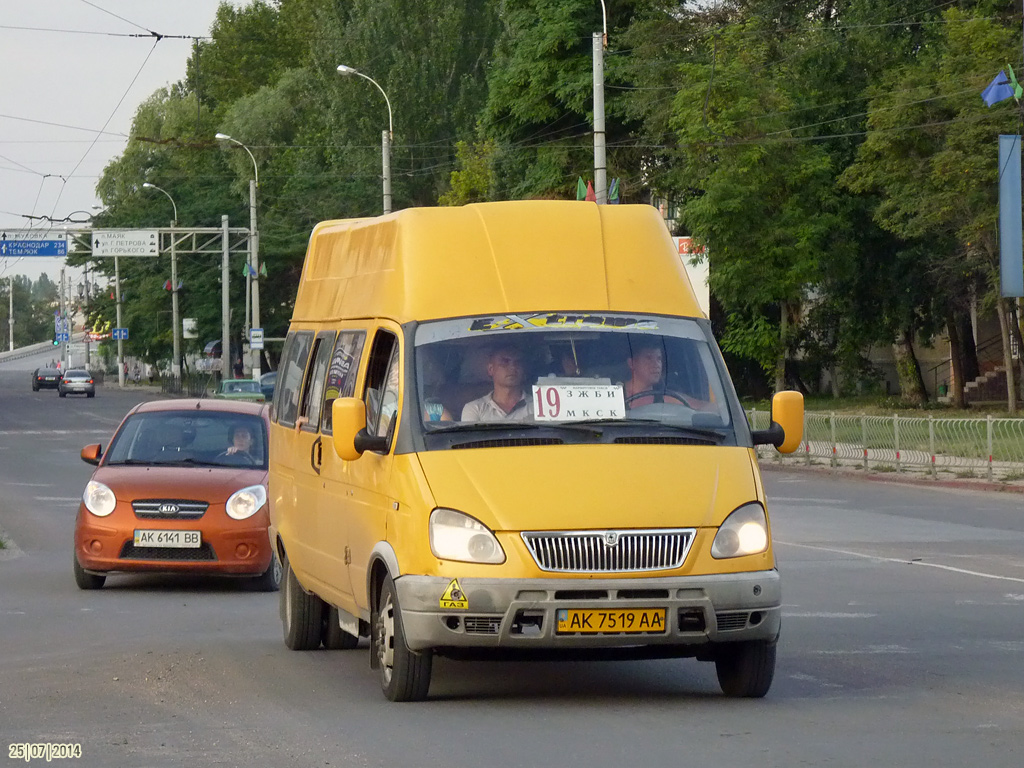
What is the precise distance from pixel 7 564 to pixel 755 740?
11.2 meters

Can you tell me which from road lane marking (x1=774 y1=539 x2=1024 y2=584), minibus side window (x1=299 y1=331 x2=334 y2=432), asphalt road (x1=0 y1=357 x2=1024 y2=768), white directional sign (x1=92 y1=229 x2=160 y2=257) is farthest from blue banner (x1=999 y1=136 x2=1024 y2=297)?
white directional sign (x1=92 y1=229 x2=160 y2=257)

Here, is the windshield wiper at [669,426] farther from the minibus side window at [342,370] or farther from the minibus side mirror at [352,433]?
the minibus side window at [342,370]

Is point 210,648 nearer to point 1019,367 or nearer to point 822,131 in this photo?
point 822,131

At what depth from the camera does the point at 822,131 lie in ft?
171

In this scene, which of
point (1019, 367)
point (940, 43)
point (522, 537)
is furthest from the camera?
point (1019, 367)

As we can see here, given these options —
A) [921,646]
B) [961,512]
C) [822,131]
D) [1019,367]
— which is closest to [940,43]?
[822,131]

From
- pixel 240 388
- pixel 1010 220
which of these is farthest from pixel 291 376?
pixel 240 388

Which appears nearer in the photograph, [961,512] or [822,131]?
[961,512]

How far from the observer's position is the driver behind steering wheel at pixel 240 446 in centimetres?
1518

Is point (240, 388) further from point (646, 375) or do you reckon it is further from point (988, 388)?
point (646, 375)

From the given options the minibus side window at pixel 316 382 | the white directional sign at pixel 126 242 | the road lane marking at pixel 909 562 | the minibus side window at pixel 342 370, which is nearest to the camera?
the minibus side window at pixel 342 370

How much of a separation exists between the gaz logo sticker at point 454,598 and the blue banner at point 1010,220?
25844 mm

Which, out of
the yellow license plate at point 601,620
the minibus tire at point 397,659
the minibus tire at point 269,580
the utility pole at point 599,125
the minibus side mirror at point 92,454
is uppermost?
the utility pole at point 599,125
